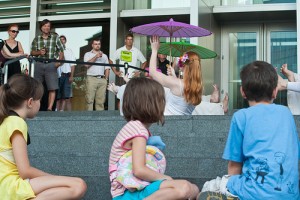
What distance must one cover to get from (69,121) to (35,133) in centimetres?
38

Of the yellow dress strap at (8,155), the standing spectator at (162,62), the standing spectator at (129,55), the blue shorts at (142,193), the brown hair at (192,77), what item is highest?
the standing spectator at (129,55)

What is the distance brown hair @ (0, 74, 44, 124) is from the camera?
3.81 metres

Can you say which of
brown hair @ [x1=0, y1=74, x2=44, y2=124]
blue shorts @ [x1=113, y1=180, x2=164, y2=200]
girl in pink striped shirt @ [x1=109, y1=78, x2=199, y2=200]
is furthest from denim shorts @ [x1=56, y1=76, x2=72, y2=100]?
blue shorts @ [x1=113, y1=180, x2=164, y2=200]

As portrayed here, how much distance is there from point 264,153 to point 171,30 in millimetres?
5364

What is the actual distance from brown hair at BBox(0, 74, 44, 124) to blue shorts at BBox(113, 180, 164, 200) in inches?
35.1

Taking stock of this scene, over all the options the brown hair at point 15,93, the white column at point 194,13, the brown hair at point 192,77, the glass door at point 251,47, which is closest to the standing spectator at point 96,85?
the white column at point 194,13

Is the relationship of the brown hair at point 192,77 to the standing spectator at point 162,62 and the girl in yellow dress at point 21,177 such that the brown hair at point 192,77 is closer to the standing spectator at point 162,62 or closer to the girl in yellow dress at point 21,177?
the girl in yellow dress at point 21,177

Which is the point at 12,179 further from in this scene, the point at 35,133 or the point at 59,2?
the point at 59,2

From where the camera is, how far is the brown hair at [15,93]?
12.5ft

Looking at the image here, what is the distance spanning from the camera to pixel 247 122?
3400 millimetres

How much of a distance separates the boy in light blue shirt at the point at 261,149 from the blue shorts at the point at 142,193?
261mm

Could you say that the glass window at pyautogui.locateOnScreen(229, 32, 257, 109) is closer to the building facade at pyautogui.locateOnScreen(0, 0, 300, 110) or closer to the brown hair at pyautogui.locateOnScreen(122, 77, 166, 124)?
the building facade at pyautogui.locateOnScreen(0, 0, 300, 110)

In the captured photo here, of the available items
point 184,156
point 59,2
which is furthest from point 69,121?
point 59,2

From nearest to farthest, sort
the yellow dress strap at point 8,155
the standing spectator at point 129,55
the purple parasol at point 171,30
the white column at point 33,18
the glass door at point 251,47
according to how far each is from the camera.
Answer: the yellow dress strap at point 8,155
the purple parasol at point 171,30
the standing spectator at point 129,55
the glass door at point 251,47
the white column at point 33,18
